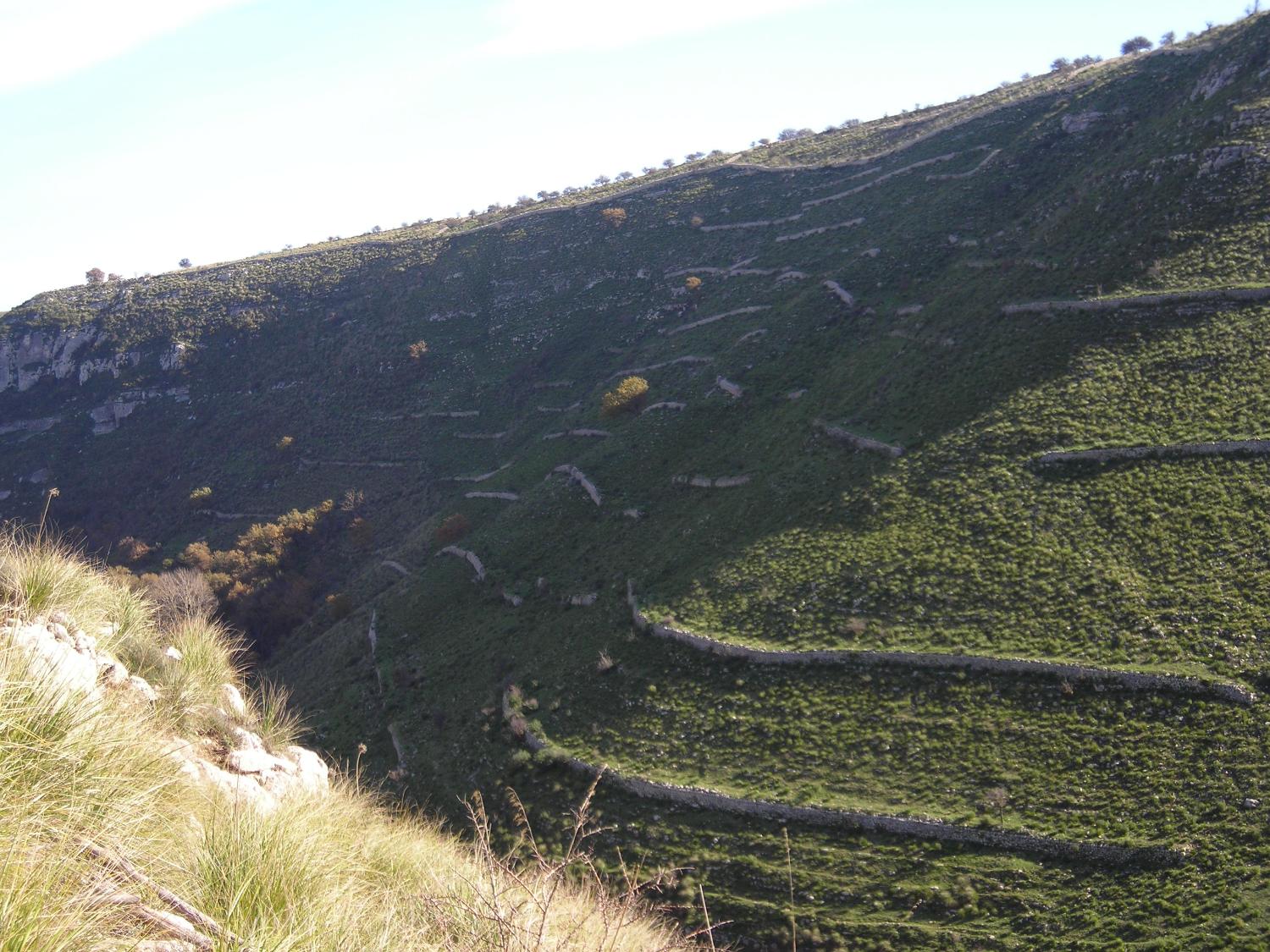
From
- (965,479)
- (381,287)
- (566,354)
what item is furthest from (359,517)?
(965,479)

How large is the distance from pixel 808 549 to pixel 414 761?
1874 cm

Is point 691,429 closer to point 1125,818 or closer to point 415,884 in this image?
point 1125,818

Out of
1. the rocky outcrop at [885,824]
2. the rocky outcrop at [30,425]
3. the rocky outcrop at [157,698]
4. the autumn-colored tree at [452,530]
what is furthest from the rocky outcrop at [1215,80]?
the rocky outcrop at [30,425]

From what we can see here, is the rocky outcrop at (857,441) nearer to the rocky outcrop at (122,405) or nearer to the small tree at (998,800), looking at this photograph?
the small tree at (998,800)

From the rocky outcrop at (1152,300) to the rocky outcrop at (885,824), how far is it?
1042 inches

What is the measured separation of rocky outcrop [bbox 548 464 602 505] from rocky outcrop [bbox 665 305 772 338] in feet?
42.0

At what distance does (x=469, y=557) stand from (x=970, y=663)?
30180 millimetres

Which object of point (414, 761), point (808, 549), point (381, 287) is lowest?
point (414, 761)

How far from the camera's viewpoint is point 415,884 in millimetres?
10922

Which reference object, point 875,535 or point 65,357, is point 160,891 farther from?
point 65,357

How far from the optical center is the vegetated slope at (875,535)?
22578mm

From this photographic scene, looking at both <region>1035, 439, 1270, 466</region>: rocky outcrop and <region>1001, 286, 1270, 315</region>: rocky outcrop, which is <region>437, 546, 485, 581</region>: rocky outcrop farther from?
<region>1001, 286, 1270, 315</region>: rocky outcrop

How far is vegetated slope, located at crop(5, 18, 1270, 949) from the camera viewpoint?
2258cm

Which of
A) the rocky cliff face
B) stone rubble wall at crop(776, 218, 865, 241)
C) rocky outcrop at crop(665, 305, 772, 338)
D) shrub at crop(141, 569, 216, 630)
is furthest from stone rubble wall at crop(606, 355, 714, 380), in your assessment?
the rocky cliff face
